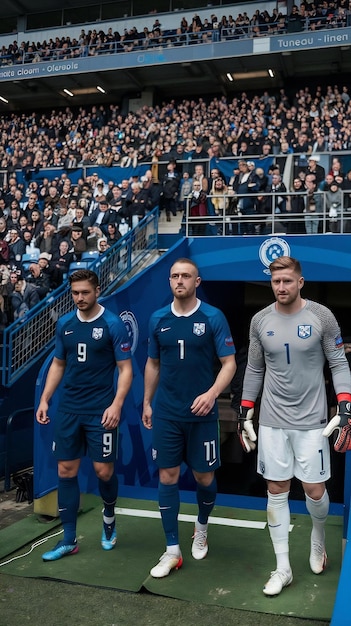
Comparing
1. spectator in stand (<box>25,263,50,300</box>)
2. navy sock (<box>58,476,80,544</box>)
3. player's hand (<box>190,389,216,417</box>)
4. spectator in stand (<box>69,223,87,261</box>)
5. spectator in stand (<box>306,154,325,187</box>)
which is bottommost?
navy sock (<box>58,476,80,544</box>)

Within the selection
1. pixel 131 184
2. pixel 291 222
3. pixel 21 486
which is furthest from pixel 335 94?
pixel 21 486

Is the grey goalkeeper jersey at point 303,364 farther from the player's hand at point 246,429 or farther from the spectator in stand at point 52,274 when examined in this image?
the spectator in stand at point 52,274

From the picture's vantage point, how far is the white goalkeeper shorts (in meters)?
3.91

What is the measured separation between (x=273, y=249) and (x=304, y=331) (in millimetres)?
4793

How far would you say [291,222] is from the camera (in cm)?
972

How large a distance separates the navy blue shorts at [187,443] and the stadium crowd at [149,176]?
17.3 ft

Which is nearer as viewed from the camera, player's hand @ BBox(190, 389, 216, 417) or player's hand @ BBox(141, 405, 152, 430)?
player's hand @ BBox(190, 389, 216, 417)

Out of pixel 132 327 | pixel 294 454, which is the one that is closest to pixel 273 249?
pixel 132 327

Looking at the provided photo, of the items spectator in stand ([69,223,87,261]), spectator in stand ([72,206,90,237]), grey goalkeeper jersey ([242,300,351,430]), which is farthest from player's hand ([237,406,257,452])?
spectator in stand ([72,206,90,237])

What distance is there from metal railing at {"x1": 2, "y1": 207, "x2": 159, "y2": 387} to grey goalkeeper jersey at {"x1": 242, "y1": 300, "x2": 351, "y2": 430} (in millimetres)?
5249

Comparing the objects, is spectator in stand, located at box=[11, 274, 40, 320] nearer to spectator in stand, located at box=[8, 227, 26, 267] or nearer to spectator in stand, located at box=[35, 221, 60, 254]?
spectator in stand, located at box=[35, 221, 60, 254]

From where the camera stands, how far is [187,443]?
4.38m

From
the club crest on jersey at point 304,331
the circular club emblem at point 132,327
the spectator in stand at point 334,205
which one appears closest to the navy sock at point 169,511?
the club crest on jersey at point 304,331

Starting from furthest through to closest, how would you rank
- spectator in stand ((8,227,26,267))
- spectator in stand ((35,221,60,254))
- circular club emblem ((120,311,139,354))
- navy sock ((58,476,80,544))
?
spectator in stand ((8,227,26,267))
spectator in stand ((35,221,60,254))
circular club emblem ((120,311,139,354))
navy sock ((58,476,80,544))
